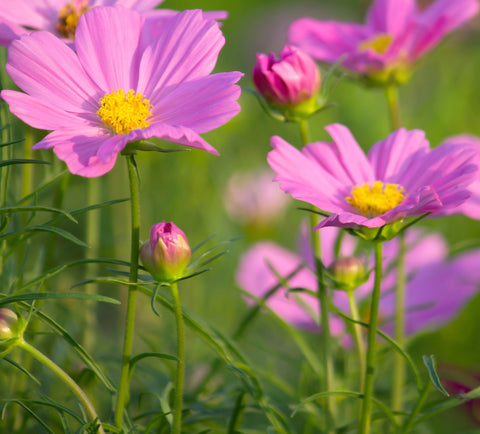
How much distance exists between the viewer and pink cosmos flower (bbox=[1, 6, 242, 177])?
49 centimetres

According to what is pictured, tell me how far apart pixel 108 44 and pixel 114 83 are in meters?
0.03

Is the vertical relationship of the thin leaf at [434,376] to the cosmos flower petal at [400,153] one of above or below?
below

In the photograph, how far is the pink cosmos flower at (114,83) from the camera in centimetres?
49

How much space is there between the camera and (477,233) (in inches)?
57.1

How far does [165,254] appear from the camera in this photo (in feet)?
1.58

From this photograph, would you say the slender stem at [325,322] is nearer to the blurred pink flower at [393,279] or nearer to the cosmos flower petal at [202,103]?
the cosmos flower petal at [202,103]

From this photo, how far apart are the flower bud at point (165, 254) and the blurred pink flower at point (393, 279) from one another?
18.2 inches

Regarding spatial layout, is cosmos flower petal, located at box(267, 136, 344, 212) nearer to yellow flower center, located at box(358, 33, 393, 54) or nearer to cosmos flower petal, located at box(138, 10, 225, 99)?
cosmos flower petal, located at box(138, 10, 225, 99)

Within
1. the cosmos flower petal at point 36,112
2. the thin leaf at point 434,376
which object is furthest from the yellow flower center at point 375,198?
the cosmos flower petal at point 36,112

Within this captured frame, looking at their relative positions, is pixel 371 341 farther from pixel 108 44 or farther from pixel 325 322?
pixel 108 44

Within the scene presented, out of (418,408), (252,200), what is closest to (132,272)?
(418,408)

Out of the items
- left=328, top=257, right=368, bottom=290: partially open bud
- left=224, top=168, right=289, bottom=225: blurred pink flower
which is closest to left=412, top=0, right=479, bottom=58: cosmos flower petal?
left=328, top=257, right=368, bottom=290: partially open bud

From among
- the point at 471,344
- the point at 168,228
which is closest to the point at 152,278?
the point at 168,228

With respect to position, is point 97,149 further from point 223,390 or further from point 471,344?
point 471,344
